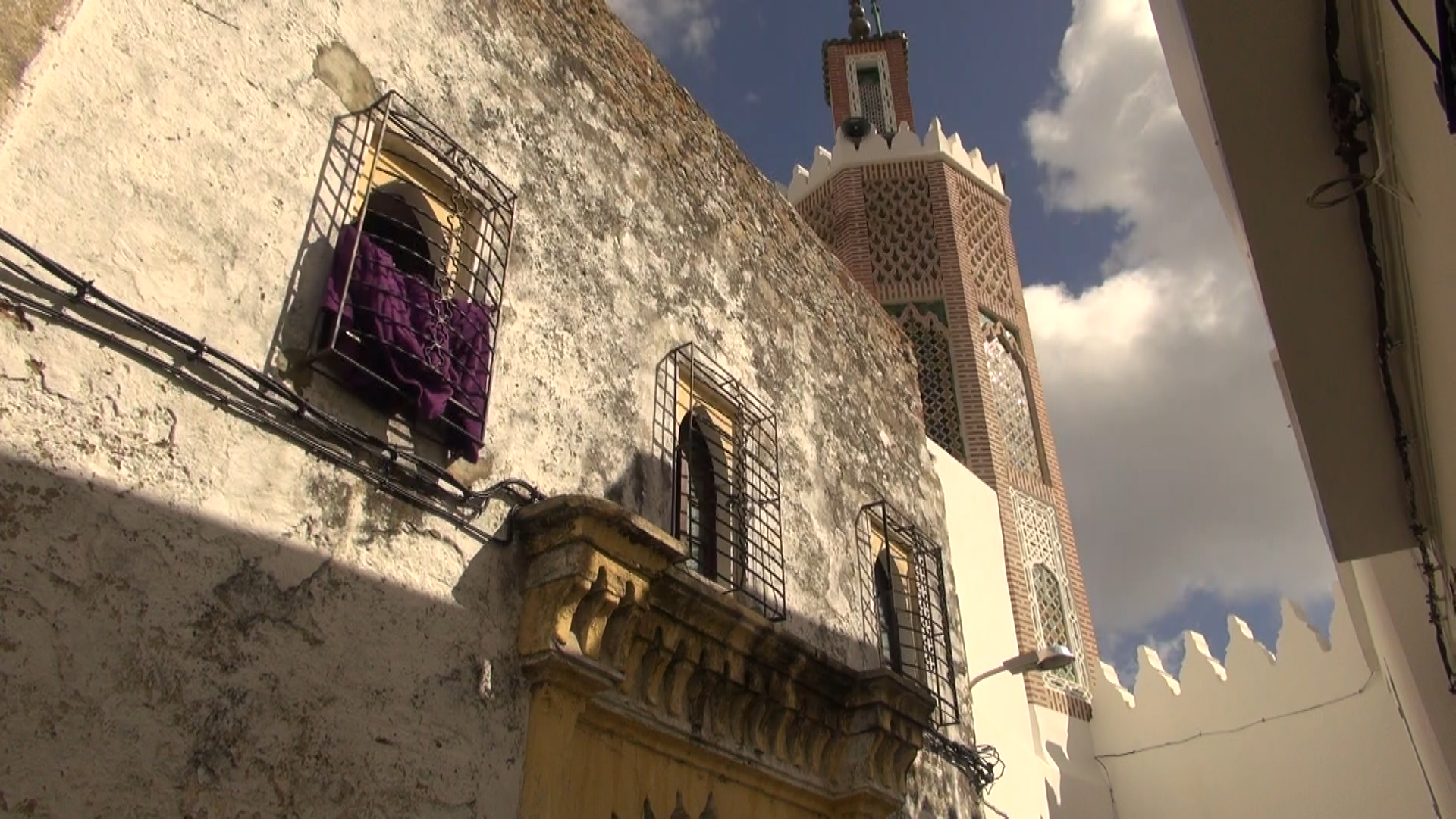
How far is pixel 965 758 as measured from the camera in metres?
6.31

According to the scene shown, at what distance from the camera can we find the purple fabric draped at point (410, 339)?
3.28 m

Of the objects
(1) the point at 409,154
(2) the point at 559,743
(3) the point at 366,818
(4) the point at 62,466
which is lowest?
(3) the point at 366,818

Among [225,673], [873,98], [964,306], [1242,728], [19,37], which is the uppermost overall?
[873,98]

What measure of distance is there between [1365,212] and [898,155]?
13.0 m

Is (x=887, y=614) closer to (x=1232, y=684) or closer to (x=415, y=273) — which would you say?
(x=415, y=273)

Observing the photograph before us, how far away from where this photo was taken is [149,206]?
286 centimetres

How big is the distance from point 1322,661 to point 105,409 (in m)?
11.1

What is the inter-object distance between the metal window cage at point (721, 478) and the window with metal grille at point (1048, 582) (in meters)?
7.25

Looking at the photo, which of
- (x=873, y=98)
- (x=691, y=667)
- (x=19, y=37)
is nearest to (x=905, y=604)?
(x=691, y=667)

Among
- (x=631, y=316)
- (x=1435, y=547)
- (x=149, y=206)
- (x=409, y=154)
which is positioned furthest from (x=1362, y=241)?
(x=149, y=206)

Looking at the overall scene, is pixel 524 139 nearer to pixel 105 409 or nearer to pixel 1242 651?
pixel 105 409

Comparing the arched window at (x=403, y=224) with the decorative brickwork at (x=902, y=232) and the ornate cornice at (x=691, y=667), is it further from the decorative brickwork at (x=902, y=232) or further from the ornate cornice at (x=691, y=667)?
the decorative brickwork at (x=902, y=232)

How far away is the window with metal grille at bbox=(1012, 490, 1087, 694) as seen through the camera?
11.9 meters

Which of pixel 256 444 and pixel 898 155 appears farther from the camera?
pixel 898 155
